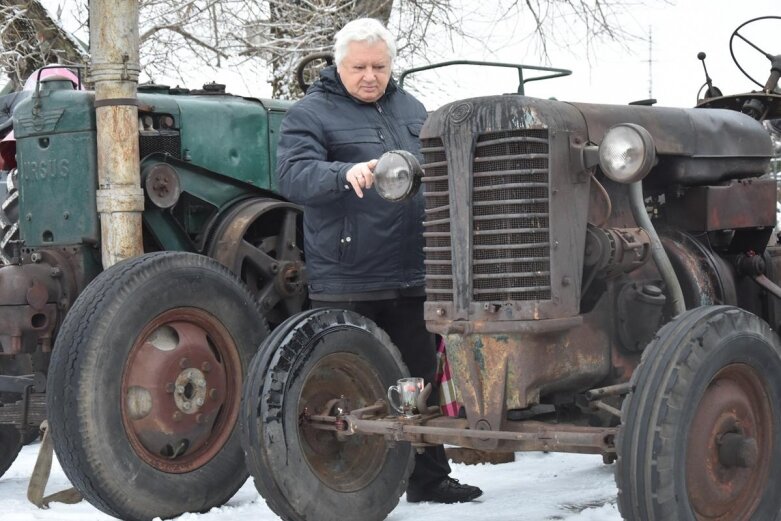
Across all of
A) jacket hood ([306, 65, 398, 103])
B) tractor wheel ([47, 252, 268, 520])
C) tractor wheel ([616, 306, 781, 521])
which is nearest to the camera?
tractor wheel ([616, 306, 781, 521])

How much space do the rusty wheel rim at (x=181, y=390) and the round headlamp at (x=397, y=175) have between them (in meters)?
1.52

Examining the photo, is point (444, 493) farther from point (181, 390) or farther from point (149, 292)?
point (149, 292)

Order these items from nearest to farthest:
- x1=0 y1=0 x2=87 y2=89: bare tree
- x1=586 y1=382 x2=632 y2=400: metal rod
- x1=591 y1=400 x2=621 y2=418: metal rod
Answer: x1=591 y1=400 x2=621 y2=418: metal rod < x1=586 y1=382 x2=632 y2=400: metal rod < x1=0 y1=0 x2=87 y2=89: bare tree

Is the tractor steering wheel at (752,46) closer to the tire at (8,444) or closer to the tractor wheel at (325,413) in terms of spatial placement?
the tractor wheel at (325,413)

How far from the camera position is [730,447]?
154 inches

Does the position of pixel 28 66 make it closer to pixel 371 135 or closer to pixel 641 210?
pixel 371 135

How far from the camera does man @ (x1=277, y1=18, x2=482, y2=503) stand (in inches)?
187

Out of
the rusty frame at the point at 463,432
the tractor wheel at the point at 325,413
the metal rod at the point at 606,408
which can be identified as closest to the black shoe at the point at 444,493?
the tractor wheel at the point at 325,413

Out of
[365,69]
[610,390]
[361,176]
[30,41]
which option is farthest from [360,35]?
[30,41]

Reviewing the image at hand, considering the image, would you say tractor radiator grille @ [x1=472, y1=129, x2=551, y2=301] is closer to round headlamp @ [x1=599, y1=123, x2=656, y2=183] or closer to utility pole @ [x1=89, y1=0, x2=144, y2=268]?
round headlamp @ [x1=599, y1=123, x2=656, y2=183]

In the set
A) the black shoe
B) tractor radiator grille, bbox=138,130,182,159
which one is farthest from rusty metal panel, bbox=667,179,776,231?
tractor radiator grille, bbox=138,130,182,159

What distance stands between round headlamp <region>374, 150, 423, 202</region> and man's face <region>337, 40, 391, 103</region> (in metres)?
0.65

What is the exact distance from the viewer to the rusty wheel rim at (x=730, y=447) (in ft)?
12.5

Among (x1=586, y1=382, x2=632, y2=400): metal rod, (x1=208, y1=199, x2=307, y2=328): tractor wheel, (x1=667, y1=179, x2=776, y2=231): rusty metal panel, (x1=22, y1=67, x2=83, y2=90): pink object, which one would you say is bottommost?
(x1=586, y1=382, x2=632, y2=400): metal rod
